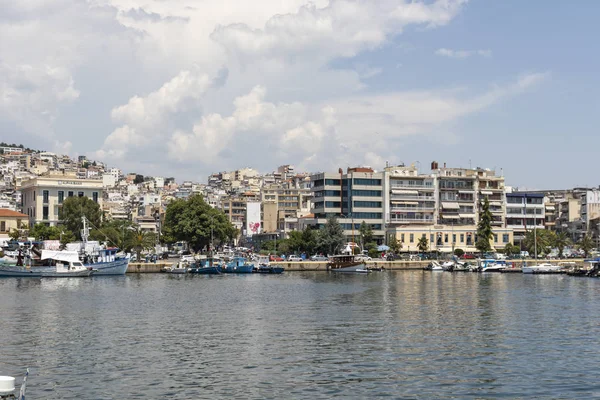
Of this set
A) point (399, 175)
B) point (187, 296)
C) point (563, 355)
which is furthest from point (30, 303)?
point (399, 175)

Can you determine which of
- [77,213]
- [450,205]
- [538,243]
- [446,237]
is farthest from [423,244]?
[77,213]

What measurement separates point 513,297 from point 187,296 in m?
27.8

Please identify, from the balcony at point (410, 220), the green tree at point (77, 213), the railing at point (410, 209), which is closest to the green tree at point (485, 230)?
the balcony at point (410, 220)

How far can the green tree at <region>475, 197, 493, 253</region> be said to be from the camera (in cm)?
14012

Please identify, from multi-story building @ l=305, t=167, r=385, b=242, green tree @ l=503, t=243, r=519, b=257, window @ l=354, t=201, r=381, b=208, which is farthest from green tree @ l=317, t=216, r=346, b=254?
green tree @ l=503, t=243, r=519, b=257

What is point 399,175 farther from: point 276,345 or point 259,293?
point 276,345

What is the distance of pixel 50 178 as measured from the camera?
143 m

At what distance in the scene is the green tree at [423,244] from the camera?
142 meters

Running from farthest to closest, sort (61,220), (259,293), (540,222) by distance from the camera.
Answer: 1. (540,222)
2. (61,220)
3. (259,293)

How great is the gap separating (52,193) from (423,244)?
218 ft

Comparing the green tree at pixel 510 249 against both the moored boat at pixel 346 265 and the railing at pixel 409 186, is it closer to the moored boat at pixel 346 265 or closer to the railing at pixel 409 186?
the railing at pixel 409 186

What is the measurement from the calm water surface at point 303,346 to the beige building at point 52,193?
77.1 metres

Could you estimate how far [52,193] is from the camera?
143 meters

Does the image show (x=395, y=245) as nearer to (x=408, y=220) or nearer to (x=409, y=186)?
(x=408, y=220)
